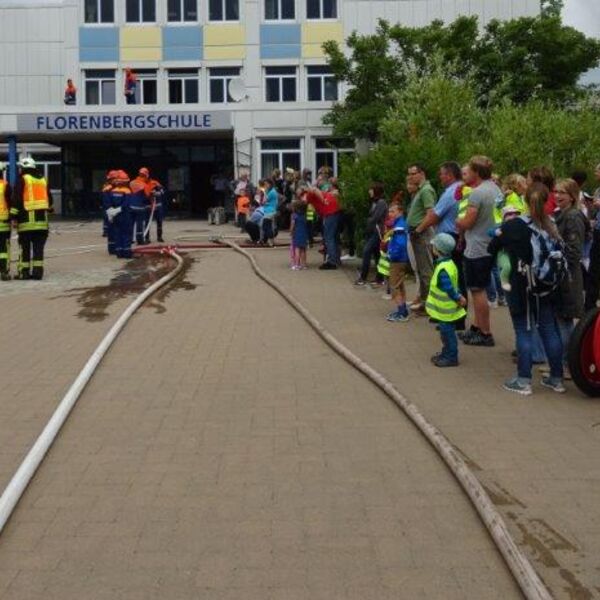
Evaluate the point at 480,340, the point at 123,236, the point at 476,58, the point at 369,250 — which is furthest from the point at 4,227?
the point at 476,58

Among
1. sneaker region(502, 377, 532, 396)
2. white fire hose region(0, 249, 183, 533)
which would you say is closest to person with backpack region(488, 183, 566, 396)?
sneaker region(502, 377, 532, 396)

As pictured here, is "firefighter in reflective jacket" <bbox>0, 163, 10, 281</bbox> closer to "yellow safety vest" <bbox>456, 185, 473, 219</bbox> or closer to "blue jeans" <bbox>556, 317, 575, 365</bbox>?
"yellow safety vest" <bbox>456, 185, 473, 219</bbox>

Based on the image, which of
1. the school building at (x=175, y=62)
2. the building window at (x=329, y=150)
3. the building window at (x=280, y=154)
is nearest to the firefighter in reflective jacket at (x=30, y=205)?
the building window at (x=280, y=154)

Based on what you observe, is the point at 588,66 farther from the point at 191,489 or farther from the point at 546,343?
the point at 191,489

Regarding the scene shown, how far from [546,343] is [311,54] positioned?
37935mm

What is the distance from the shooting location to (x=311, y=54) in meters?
44.6

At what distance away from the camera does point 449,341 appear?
31.1 feet

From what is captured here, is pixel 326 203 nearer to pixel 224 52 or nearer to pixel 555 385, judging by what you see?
pixel 555 385

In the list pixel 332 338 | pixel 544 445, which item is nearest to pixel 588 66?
pixel 332 338

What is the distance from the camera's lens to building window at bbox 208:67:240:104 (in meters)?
44.8

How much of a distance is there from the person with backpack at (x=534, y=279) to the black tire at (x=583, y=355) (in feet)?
0.95

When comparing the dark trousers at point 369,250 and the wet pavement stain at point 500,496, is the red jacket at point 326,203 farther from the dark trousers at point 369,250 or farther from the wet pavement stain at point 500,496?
the wet pavement stain at point 500,496

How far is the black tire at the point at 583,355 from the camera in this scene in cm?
788

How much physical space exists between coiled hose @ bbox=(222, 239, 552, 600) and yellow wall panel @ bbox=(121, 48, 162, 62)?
120 ft
